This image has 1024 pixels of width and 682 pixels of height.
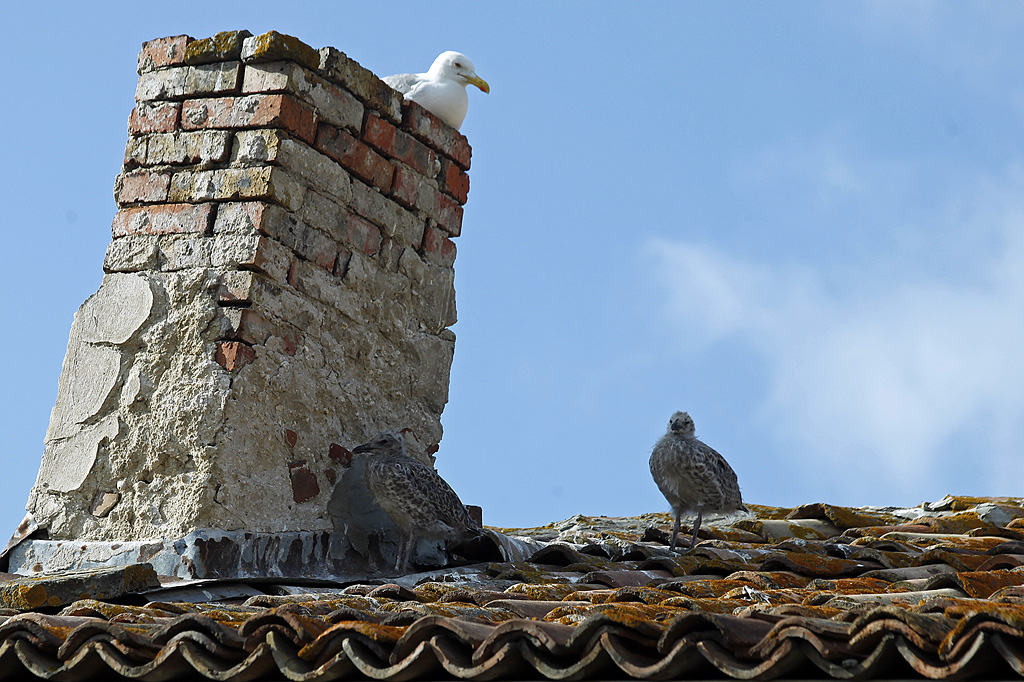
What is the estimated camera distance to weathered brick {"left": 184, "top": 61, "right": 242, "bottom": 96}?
477cm

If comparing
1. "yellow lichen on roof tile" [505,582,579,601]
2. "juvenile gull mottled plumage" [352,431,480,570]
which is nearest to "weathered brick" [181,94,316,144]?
"juvenile gull mottled plumage" [352,431,480,570]

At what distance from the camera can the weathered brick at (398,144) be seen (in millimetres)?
5039

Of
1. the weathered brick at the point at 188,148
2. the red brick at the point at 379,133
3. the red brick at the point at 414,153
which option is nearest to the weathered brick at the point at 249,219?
the weathered brick at the point at 188,148

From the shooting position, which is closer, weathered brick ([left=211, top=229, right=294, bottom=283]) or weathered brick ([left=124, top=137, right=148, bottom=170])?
weathered brick ([left=211, top=229, right=294, bottom=283])

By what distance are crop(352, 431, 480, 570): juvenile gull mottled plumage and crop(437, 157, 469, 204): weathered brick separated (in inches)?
52.9

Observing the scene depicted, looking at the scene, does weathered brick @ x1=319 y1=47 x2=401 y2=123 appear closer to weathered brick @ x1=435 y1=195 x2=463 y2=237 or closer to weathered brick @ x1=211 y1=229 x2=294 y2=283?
weathered brick @ x1=435 y1=195 x2=463 y2=237

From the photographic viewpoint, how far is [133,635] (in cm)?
294

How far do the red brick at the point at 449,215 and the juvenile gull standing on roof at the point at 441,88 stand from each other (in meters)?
0.43

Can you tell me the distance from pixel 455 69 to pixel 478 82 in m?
0.45

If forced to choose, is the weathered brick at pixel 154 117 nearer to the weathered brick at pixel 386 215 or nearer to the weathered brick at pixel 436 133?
the weathered brick at pixel 386 215

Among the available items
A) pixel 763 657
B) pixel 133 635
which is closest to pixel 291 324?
pixel 133 635

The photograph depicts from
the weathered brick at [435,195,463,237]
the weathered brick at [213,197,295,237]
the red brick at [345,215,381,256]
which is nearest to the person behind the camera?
the weathered brick at [213,197,295,237]

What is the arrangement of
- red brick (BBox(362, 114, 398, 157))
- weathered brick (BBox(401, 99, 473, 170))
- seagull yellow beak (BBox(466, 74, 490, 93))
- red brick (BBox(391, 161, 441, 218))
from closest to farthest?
red brick (BBox(362, 114, 398, 157)) < red brick (BBox(391, 161, 441, 218)) < weathered brick (BBox(401, 99, 473, 170)) < seagull yellow beak (BBox(466, 74, 490, 93))

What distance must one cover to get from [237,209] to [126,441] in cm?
106
